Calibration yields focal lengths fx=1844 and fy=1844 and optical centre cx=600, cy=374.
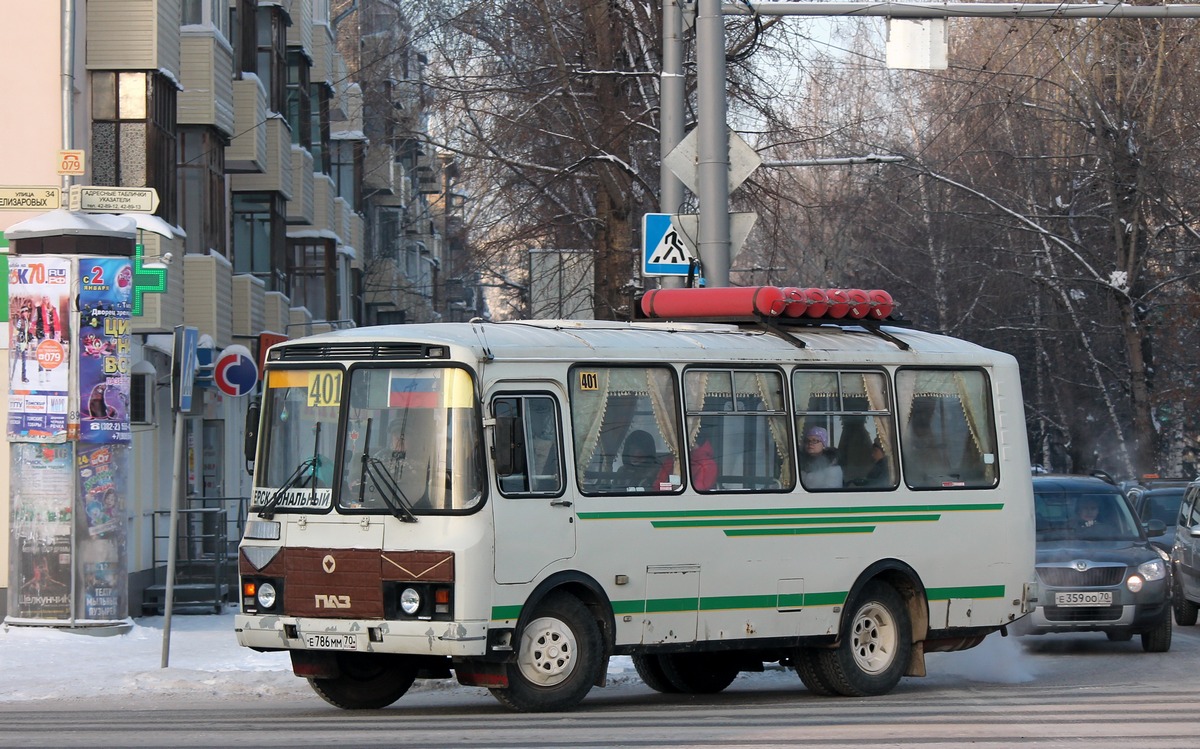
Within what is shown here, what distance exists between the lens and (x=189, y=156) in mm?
26750

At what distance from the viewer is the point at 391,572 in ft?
37.3

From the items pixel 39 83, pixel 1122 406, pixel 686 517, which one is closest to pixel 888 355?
pixel 686 517

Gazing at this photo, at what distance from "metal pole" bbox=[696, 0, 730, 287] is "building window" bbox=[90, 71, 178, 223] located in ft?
29.3

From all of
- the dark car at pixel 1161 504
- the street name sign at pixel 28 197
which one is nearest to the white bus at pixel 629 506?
the street name sign at pixel 28 197

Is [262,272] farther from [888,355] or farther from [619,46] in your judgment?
[888,355]

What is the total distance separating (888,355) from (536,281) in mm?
12777

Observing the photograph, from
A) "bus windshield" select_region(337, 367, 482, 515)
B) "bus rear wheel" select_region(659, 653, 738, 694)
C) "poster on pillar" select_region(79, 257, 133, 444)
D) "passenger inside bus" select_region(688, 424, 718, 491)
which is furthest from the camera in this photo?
"poster on pillar" select_region(79, 257, 133, 444)

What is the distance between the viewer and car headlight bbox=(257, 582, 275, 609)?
1188cm

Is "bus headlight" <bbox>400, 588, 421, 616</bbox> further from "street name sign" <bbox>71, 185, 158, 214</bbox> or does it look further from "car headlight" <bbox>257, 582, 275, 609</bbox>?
"street name sign" <bbox>71, 185, 158, 214</bbox>

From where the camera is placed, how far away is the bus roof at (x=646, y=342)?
11859 mm

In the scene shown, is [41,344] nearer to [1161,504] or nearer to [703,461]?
[703,461]

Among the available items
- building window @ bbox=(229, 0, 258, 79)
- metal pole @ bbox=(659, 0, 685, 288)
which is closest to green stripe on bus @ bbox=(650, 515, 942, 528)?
metal pole @ bbox=(659, 0, 685, 288)

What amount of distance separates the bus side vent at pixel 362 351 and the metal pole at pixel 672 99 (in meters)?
5.78

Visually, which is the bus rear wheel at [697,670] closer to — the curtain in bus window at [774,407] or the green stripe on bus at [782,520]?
the green stripe on bus at [782,520]
